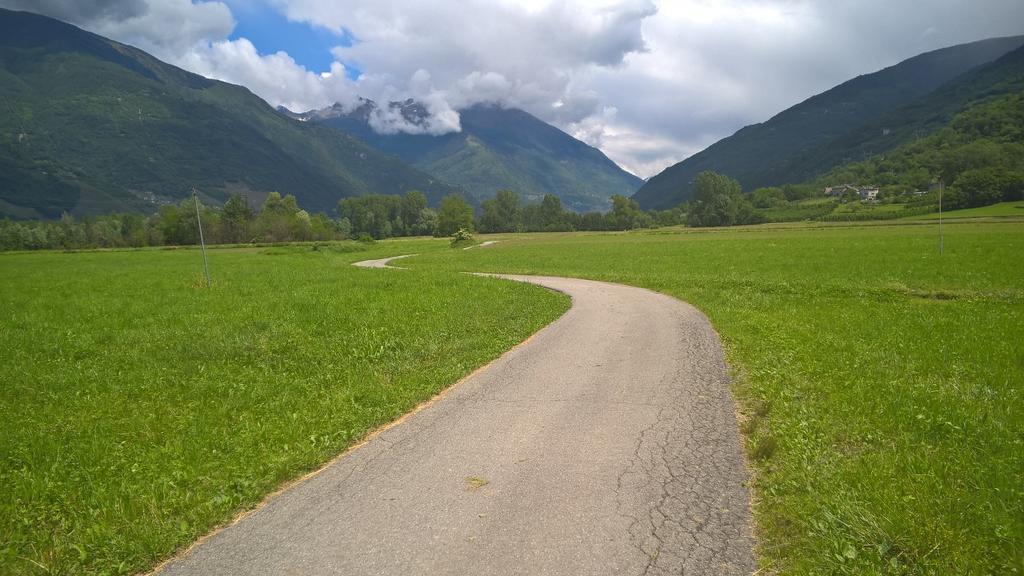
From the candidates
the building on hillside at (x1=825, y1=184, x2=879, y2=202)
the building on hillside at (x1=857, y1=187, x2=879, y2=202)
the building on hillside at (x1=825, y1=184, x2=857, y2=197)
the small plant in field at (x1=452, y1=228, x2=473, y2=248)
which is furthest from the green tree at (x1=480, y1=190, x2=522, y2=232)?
the building on hillside at (x1=825, y1=184, x2=857, y2=197)

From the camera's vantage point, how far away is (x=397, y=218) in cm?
17200

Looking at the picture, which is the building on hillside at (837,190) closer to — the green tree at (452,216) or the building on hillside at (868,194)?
the building on hillside at (868,194)

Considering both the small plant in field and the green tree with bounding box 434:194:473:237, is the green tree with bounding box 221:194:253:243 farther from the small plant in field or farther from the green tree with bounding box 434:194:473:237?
the small plant in field

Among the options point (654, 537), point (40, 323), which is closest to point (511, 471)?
point (654, 537)

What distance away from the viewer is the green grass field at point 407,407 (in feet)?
16.0

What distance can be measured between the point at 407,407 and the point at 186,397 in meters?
4.44

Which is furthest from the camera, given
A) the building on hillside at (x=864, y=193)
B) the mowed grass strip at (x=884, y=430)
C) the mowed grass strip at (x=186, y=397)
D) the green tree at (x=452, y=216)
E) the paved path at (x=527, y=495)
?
the building on hillside at (x=864, y=193)

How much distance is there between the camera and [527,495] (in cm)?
566

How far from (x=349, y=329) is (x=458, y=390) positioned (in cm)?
658

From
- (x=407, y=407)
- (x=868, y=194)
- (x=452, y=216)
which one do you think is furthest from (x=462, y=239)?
A: (x=868, y=194)

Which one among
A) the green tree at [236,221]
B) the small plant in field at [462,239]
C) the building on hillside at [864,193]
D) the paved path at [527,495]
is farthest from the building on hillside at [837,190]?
A: the paved path at [527,495]

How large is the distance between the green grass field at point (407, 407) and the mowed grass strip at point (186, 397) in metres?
0.04

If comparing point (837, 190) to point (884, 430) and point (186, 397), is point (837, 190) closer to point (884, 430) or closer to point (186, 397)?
point (884, 430)

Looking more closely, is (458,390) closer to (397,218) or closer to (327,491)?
(327,491)
